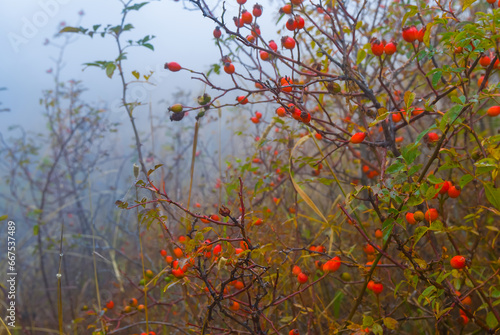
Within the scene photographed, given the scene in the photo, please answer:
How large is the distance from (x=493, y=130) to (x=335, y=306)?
1.82 m

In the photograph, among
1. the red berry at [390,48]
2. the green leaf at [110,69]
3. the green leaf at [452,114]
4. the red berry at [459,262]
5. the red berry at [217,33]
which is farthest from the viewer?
the green leaf at [110,69]

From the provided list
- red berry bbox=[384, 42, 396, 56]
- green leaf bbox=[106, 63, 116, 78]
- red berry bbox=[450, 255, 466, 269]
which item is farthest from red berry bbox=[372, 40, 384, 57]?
green leaf bbox=[106, 63, 116, 78]

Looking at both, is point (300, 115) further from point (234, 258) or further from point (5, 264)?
point (5, 264)

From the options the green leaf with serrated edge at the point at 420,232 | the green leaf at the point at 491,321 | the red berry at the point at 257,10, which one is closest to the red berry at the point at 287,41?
the red berry at the point at 257,10

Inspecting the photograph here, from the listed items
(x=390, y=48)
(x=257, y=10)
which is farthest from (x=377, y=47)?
(x=257, y=10)

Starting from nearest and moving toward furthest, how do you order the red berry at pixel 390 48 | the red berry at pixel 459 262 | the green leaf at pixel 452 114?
the green leaf at pixel 452 114, the red berry at pixel 459 262, the red berry at pixel 390 48

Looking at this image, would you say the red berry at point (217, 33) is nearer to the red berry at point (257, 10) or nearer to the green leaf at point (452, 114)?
the red berry at point (257, 10)

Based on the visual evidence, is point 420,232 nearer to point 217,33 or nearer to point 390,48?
point 390,48

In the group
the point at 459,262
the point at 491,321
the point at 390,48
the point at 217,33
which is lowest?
the point at 491,321

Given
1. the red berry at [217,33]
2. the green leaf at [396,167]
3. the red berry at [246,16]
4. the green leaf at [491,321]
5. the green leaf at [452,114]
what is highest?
the red berry at [246,16]

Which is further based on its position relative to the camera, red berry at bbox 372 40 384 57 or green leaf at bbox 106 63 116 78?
green leaf at bbox 106 63 116 78

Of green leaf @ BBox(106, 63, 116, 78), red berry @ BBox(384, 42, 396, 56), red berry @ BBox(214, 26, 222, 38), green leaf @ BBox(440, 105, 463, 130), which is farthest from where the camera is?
green leaf @ BBox(106, 63, 116, 78)

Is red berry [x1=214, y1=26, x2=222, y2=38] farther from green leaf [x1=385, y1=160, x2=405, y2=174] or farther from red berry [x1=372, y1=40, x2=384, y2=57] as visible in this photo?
green leaf [x1=385, y1=160, x2=405, y2=174]

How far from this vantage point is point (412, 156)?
721 mm
